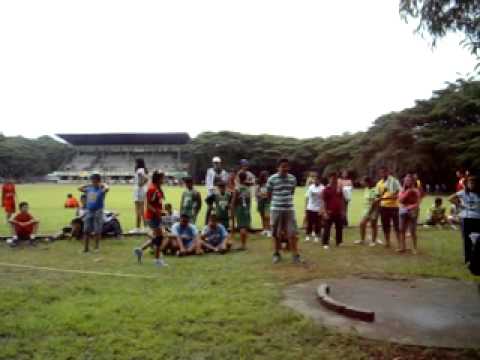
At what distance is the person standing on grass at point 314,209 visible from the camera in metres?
11.3

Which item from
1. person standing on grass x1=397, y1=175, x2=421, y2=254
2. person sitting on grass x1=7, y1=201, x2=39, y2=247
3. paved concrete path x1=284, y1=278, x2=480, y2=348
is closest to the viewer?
paved concrete path x1=284, y1=278, x2=480, y2=348

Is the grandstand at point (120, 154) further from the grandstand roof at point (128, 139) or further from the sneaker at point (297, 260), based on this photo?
the sneaker at point (297, 260)

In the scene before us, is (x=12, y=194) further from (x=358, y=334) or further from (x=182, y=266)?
(x=358, y=334)

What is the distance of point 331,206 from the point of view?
33.4 feet

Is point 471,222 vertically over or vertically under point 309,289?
over

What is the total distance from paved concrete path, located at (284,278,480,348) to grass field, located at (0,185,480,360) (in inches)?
9.9

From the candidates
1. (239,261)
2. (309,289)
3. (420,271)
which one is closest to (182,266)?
(239,261)

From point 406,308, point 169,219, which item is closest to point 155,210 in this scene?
point 169,219

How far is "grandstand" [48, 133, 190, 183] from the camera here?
243 ft

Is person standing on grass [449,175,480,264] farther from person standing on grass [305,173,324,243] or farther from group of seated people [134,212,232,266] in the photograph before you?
group of seated people [134,212,232,266]

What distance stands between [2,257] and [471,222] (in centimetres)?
824

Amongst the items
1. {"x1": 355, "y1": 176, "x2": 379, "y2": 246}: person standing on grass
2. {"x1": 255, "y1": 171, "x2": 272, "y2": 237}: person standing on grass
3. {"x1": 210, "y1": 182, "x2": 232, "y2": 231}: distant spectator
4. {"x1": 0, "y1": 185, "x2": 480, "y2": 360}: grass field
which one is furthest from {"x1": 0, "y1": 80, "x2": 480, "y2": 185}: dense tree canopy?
{"x1": 0, "y1": 185, "x2": 480, "y2": 360}: grass field

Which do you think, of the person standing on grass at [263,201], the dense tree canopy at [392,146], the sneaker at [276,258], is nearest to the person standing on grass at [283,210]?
the sneaker at [276,258]

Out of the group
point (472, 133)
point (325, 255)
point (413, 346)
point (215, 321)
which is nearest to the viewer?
point (413, 346)
